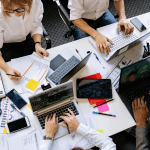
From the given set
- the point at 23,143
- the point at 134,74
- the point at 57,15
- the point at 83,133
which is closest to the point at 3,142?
the point at 23,143

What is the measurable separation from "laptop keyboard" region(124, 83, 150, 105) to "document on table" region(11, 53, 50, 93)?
753 mm

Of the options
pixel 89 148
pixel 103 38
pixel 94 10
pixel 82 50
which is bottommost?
pixel 89 148

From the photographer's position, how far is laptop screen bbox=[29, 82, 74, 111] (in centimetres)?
121

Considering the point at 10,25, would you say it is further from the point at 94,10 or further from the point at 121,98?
the point at 121,98

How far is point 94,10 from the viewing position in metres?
1.84

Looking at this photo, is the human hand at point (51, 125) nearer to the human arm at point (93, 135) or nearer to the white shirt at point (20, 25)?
the human arm at point (93, 135)

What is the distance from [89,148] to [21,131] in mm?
541

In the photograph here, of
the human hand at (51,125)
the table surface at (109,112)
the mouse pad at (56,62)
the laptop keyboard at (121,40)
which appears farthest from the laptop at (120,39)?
the human hand at (51,125)

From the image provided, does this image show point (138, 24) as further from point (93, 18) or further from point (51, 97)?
point (51, 97)

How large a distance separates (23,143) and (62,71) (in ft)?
2.15

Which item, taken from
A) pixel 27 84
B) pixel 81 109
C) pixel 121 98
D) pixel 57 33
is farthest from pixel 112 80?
pixel 57 33

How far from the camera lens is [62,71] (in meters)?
1.49

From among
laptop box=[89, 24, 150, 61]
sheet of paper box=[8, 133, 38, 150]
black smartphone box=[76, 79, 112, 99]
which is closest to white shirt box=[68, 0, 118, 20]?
laptop box=[89, 24, 150, 61]

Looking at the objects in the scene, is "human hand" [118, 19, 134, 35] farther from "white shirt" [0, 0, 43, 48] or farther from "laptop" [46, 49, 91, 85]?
"white shirt" [0, 0, 43, 48]
